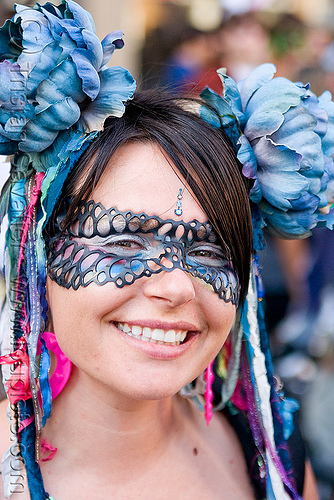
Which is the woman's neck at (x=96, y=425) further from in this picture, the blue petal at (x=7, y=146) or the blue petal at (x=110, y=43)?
the blue petal at (x=110, y=43)

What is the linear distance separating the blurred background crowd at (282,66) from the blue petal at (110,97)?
1466 mm

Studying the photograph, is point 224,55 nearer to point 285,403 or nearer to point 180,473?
point 285,403

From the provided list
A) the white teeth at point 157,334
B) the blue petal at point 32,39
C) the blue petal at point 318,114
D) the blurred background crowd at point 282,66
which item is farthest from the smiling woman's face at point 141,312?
the blurred background crowd at point 282,66

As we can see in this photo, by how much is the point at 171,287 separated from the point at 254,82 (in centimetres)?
69

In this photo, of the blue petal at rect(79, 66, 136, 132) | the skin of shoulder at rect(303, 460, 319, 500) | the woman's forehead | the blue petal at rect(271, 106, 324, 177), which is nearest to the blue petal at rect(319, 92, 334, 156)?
the blue petal at rect(271, 106, 324, 177)

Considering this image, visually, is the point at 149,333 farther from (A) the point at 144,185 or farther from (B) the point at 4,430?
(B) the point at 4,430

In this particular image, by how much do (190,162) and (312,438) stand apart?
215 cm

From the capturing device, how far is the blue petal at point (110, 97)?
149 centimetres

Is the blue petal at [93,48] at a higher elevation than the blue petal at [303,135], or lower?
higher

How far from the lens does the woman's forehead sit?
1.45 metres

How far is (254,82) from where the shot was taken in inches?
65.1

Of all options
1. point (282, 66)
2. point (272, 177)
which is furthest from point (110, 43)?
point (282, 66)

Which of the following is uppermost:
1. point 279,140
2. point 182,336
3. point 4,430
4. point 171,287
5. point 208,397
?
point 279,140

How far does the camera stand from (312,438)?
10.1 feet
